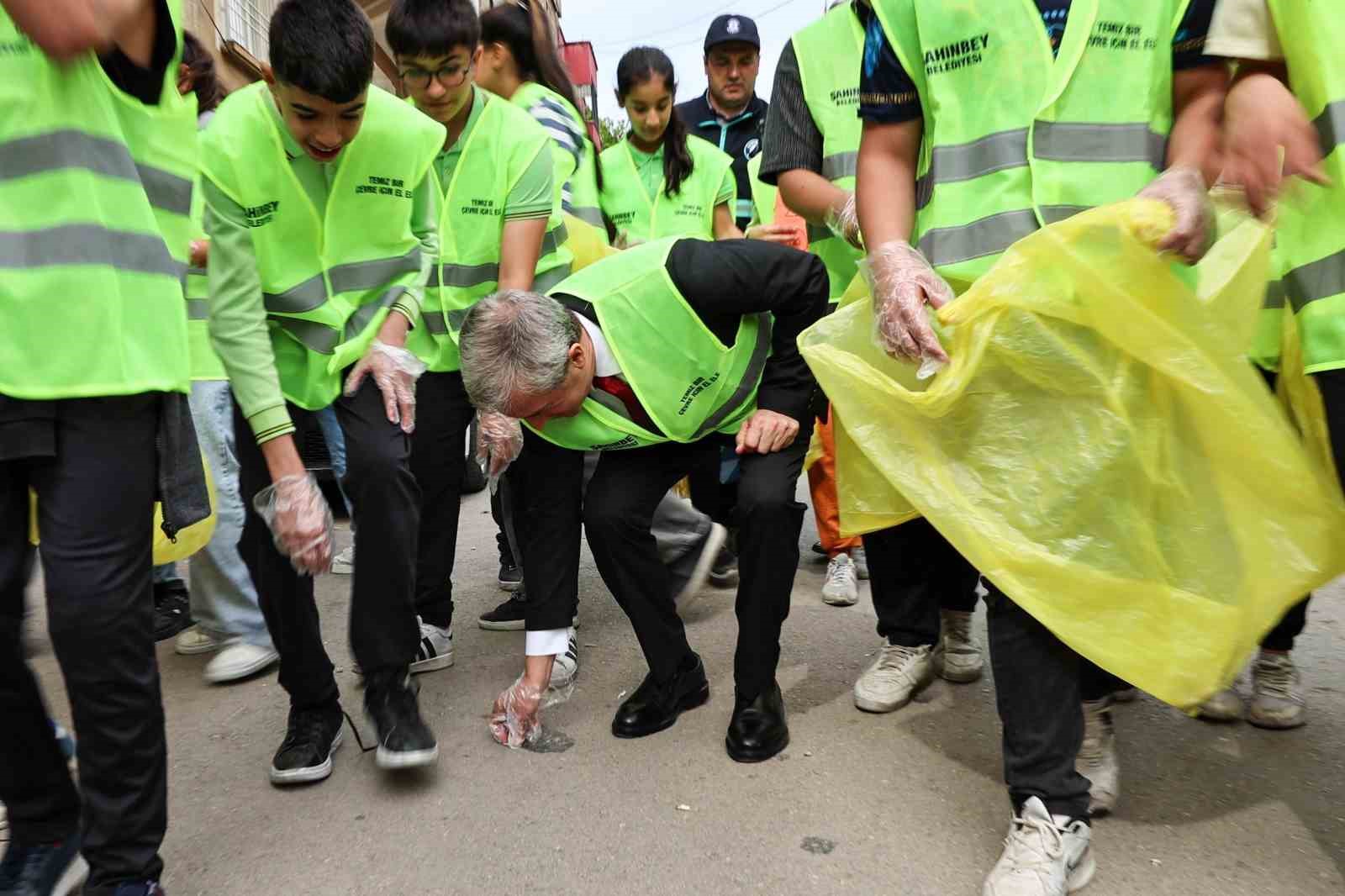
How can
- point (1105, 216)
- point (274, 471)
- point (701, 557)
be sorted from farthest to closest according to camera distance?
point (701, 557), point (274, 471), point (1105, 216)

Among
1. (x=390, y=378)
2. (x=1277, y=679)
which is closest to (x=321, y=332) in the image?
(x=390, y=378)

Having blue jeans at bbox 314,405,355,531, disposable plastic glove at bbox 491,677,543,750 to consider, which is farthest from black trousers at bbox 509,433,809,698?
blue jeans at bbox 314,405,355,531

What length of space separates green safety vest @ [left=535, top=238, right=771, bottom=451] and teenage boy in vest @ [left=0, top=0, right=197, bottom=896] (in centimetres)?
98

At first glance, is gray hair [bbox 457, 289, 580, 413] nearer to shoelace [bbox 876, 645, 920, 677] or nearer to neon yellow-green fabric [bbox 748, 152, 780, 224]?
shoelace [bbox 876, 645, 920, 677]

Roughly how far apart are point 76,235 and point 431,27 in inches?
57.6

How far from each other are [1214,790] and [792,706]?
101 centimetres

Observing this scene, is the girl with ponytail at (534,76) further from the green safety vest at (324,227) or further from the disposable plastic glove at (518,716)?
the disposable plastic glove at (518,716)

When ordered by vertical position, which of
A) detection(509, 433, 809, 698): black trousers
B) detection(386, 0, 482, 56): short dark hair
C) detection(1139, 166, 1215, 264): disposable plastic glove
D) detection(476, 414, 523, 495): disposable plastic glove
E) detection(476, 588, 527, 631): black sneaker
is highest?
detection(386, 0, 482, 56): short dark hair

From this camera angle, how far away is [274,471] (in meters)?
2.25

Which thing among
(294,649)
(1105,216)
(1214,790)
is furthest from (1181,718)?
(294,649)

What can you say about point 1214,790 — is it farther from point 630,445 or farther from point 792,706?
point 630,445

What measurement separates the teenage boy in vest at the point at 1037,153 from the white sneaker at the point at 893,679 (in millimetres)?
777

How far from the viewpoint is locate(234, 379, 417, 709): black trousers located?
237 cm

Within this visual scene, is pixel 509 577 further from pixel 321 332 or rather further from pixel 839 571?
pixel 321 332
